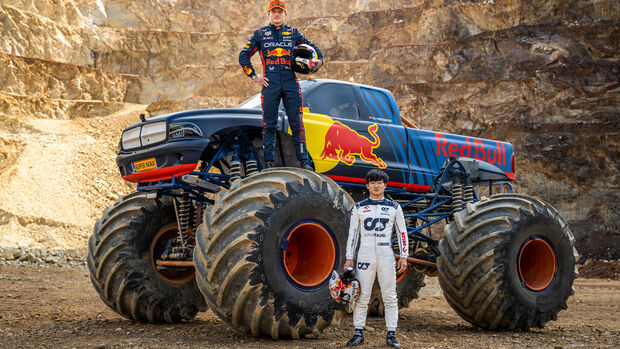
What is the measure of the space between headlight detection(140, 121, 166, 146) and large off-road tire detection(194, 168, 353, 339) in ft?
4.14

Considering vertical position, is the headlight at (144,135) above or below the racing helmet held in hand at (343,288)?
above

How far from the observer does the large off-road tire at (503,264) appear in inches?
299

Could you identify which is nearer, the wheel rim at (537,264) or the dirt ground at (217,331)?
the dirt ground at (217,331)

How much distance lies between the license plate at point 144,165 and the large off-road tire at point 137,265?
84cm

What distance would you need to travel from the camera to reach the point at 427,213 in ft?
30.7

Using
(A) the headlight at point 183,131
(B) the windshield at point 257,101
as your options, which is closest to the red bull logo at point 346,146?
(B) the windshield at point 257,101

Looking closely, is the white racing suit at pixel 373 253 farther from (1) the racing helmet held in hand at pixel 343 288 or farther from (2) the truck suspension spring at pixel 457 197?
(2) the truck suspension spring at pixel 457 197

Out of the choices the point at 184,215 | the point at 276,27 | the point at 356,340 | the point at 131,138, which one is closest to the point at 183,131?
the point at 131,138

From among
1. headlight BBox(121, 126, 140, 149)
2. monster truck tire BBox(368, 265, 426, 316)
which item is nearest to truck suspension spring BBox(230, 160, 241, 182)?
headlight BBox(121, 126, 140, 149)

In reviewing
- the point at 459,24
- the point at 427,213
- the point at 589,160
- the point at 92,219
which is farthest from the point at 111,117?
the point at 427,213

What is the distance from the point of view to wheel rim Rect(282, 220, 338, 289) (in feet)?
20.9

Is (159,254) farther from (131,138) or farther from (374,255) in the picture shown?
(374,255)

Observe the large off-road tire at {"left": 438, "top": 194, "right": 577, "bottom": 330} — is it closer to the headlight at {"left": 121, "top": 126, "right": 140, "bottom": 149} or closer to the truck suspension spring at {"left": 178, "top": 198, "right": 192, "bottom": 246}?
the truck suspension spring at {"left": 178, "top": 198, "right": 192, "bottom": 246}

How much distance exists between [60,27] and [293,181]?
57.7 meters
